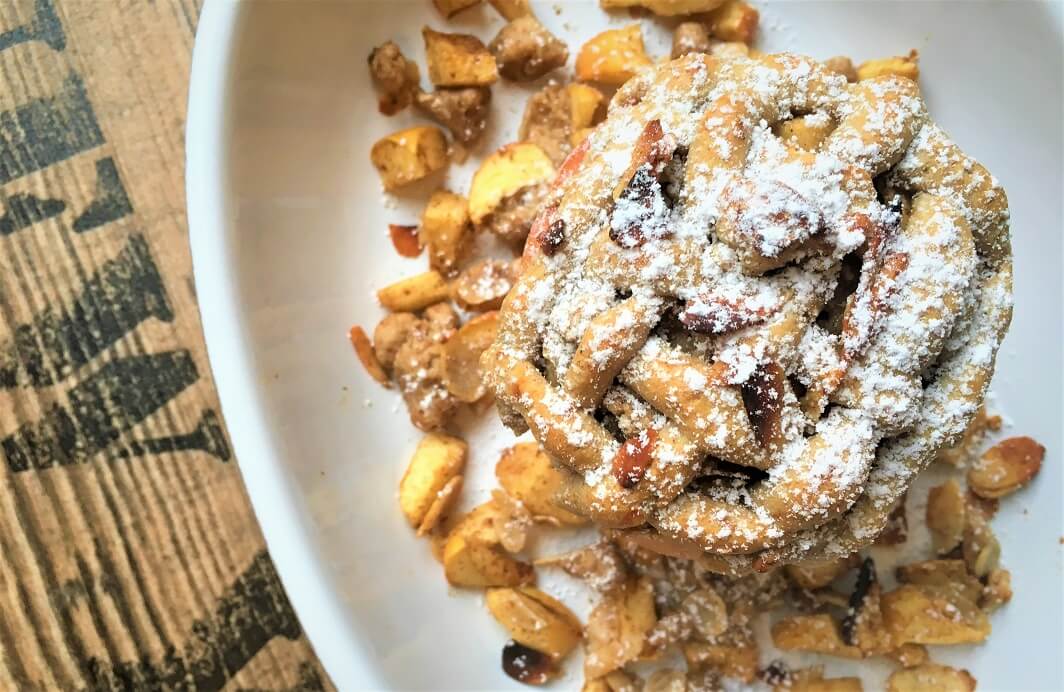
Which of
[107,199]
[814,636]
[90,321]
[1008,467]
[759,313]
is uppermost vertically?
[107,199]

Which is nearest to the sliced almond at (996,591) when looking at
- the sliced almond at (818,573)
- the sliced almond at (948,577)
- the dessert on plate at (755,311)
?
the sliced almond at (948,577)

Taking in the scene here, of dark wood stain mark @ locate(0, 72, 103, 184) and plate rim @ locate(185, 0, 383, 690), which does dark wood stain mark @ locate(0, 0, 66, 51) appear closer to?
dark wood stain mark @ locate(0, 72, 103, 184)

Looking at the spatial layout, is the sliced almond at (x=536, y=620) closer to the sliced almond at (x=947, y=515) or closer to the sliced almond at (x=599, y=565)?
the sliced almond at (x=599, y=565)

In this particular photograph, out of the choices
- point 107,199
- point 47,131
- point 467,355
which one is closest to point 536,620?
point 467,355

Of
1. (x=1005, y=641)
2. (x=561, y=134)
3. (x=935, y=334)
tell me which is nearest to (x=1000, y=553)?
(x=1005, y=641)

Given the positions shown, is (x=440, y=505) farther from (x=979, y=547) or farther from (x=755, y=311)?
(x=979, y=547)

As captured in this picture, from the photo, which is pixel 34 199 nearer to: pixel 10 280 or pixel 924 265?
pixel 10 280

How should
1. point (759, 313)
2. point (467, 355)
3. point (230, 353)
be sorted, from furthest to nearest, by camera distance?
1. point (467, 355)
2. point (230, 353)
3. point (759, 313)

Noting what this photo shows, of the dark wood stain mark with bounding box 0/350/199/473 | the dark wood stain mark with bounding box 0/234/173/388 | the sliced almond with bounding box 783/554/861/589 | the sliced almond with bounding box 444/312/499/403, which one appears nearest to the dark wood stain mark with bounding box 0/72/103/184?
the dark wood stain mark with bounding box 0/234/173/388
